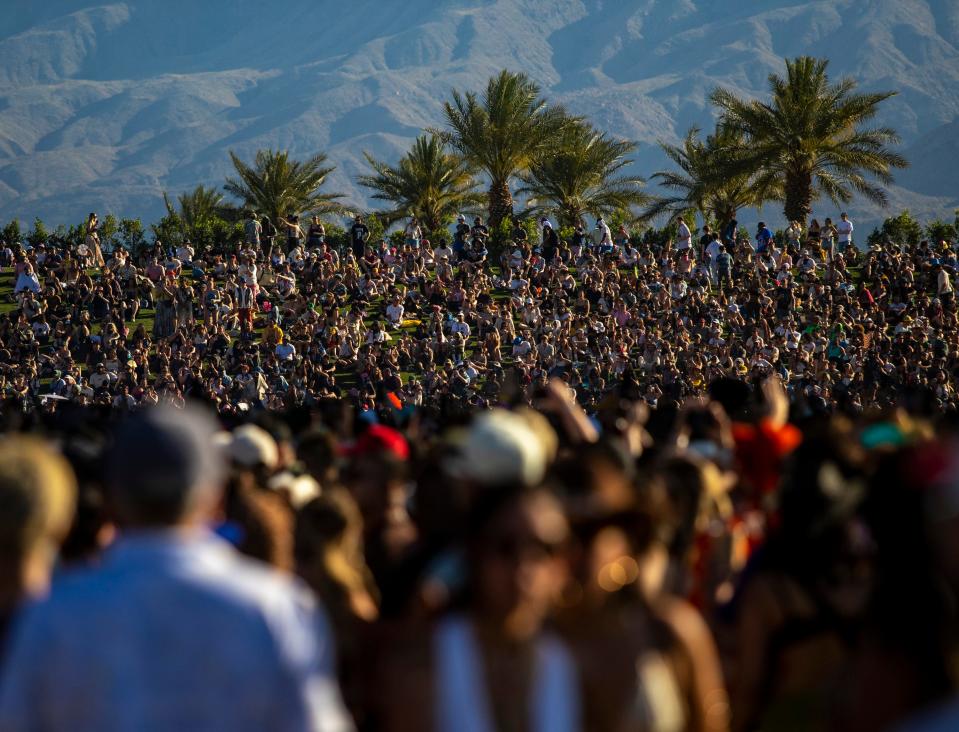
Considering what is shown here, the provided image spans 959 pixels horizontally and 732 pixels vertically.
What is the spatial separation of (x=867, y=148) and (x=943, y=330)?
1169 centimetres

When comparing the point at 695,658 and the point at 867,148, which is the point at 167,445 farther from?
the point at 867,148

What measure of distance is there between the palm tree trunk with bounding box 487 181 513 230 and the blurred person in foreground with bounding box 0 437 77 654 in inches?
1579

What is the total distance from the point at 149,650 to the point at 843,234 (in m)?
36.4

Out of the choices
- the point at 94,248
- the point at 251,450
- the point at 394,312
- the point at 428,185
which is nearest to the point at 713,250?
the point at 394,312

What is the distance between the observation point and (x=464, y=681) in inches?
118

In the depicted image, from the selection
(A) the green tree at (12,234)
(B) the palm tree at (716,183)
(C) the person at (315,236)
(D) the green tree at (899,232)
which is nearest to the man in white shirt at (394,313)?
(C) the person at (315,236)

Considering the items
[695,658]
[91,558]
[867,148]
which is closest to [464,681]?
[695,658]

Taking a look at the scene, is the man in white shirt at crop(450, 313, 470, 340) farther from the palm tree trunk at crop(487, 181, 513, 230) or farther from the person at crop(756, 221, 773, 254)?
the palm tree trunk at crop(487, 181, 513, 230)

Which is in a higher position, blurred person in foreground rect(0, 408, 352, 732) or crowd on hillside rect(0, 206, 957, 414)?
crowd on hillside rect(0, 206, 957, 414)

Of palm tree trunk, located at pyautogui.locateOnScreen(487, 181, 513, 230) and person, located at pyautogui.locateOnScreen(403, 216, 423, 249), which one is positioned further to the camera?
palm tree trunk, located at pyautogui.locateOnScreen(487, 181, 513, 230)

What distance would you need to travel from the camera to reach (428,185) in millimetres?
44281

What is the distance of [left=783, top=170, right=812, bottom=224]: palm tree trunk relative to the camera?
40.5 meters

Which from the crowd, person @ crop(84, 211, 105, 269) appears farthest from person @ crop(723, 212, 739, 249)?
the crowd

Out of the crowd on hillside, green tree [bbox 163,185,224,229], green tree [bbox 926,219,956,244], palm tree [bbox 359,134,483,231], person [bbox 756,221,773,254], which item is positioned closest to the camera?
the crowd on hillside
